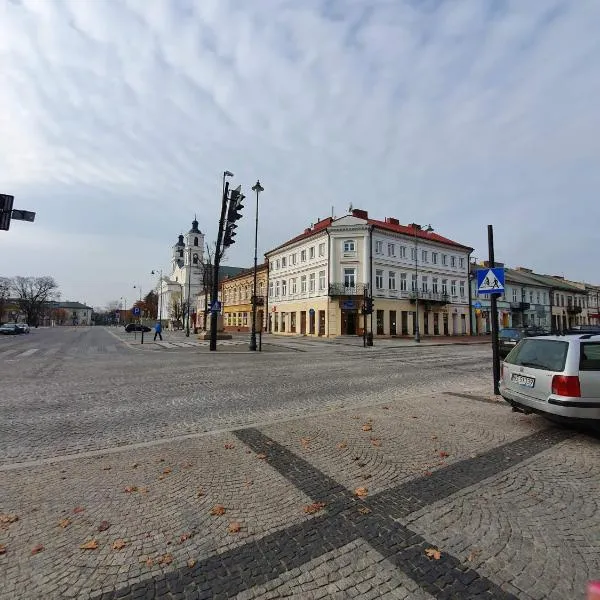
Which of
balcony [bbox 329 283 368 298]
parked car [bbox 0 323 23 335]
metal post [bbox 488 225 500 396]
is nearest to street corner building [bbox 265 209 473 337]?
balcony [bbox 329 283 368 298]

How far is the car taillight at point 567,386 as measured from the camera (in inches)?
194

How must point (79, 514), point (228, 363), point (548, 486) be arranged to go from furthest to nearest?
point (228, 363)
point (548, 486)
point (79, 514)

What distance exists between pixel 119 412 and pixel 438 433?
18.3 ft

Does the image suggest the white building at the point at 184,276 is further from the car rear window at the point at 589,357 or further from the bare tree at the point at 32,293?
the car rear window at the point at 589,357

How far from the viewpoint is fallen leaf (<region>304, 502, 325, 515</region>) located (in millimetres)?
3195

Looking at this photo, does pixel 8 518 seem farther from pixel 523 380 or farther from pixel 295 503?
pixel 523 380

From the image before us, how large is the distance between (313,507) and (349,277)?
111ft

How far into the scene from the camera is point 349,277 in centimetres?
3644

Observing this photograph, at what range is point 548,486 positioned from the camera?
3.70m

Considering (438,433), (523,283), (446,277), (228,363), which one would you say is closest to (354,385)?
(438,433)

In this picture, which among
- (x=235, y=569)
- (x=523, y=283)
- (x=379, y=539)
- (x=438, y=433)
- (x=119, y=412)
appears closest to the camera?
(x=235, y=569)

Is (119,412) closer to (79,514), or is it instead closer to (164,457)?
(164,457)

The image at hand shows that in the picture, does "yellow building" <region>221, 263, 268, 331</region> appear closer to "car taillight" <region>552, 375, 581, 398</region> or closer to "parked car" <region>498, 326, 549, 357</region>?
"parked car" <region>498, 326, 549, 357</region>

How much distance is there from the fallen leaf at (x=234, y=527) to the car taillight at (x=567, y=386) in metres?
4.63
